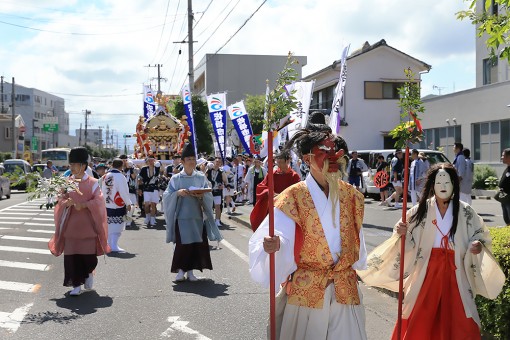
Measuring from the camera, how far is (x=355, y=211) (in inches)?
165

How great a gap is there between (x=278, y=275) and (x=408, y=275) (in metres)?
1.70

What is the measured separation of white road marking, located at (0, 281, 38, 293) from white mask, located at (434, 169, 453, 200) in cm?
572

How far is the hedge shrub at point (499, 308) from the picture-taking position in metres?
5.27

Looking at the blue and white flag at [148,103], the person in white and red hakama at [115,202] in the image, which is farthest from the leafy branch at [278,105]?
the blue and white flag at [148,103]

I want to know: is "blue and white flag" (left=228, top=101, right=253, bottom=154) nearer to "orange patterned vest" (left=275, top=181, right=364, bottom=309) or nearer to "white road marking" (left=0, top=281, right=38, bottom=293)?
"white road marking" (left=0, top=281, right=38, bottom=293)

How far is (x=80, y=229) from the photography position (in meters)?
8.20

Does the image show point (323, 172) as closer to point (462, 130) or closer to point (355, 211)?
point (355, 211)

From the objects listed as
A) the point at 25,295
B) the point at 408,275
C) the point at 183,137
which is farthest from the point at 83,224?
the point at 183,137

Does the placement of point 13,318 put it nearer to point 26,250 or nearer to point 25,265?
point 25,265

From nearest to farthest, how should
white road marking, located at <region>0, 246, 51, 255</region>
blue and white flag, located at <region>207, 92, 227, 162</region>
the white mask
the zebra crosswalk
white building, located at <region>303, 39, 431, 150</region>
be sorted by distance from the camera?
the white mask < the zebra crosswalk < white road marking, located at <region>0, 246, 51, 255</region> < blue and white flag, located at <region>207, 92, 227, 162</region> < white building, located at <region>303, 39, 431, 150</region>

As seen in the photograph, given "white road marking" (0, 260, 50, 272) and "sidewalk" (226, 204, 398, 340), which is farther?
"white road marking" (0, 260, 50, 272)

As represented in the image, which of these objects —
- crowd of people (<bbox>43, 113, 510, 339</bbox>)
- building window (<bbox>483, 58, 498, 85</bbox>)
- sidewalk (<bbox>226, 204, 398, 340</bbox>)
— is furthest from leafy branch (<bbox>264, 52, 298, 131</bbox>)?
building window (<bbox>483, 58, 498, 85</bbox>)

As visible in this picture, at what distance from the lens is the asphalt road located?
257 inches

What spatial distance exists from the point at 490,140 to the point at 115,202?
18933 mm
